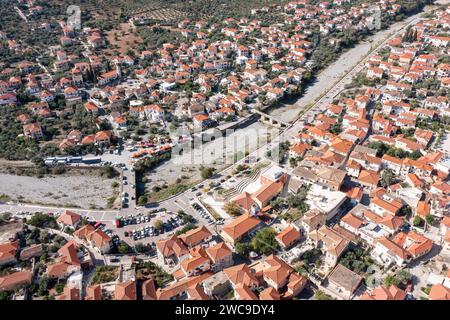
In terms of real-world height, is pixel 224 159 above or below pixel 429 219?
above

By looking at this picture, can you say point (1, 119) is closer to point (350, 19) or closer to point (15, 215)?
point (15, 215)

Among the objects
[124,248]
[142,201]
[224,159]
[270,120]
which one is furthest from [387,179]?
[124,248]

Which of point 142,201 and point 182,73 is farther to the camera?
point 182,73

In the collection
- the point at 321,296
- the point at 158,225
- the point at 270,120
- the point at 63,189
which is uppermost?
the point at 270,120

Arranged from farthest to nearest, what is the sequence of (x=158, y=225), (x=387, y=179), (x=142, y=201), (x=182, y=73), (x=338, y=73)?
(x=338, y=73)
(x=182, y=73)
(x=387, y=179)
(x=142, y=201)
(x=158, y=225)

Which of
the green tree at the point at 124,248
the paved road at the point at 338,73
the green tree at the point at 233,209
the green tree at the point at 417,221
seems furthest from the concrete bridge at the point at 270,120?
the green tree at the point at 124,248

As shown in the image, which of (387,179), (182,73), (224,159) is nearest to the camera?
(387,179)

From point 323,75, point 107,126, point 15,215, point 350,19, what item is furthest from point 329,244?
point 350,19

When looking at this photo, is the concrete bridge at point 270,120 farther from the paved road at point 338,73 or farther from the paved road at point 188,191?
the paved road at point 188,191

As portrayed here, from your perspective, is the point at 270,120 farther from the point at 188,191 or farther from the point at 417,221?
the point at 417,221
